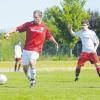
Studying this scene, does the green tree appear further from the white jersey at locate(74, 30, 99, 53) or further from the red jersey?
the red jersey

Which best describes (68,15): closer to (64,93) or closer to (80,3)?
(80,3)

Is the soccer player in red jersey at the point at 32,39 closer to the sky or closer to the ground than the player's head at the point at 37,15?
closer to the ground

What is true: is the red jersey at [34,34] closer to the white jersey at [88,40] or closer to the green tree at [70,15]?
the white jersey at [88,40]

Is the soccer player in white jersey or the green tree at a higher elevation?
the green tree

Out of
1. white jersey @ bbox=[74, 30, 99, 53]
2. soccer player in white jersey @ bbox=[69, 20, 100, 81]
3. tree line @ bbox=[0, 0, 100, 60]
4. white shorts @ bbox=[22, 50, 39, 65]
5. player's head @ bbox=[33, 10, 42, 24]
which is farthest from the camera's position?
tree line @ bbox=[0, 0, 100, 60]

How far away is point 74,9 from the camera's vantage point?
237 feet

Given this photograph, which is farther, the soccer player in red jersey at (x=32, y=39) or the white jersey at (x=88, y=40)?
the white jersey at (x=88, y=40)

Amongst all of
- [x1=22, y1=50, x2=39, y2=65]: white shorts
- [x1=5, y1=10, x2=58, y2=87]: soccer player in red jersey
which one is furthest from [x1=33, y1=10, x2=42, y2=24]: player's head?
[x1=22, y1=50, x2=39, y2=65]: white shorts

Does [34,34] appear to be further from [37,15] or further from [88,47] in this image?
[88,47]

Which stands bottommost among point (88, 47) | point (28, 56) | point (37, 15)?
point (28, 56)

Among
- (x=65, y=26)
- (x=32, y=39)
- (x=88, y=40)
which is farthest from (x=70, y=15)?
(x=32, y=39)

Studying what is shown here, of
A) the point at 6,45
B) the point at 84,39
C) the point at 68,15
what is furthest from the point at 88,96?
the point at 68,15

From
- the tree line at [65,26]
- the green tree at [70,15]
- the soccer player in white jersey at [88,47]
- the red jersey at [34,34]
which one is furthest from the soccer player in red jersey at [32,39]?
the green tree at [70,15]

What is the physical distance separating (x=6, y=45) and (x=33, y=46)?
49781 millimetres
